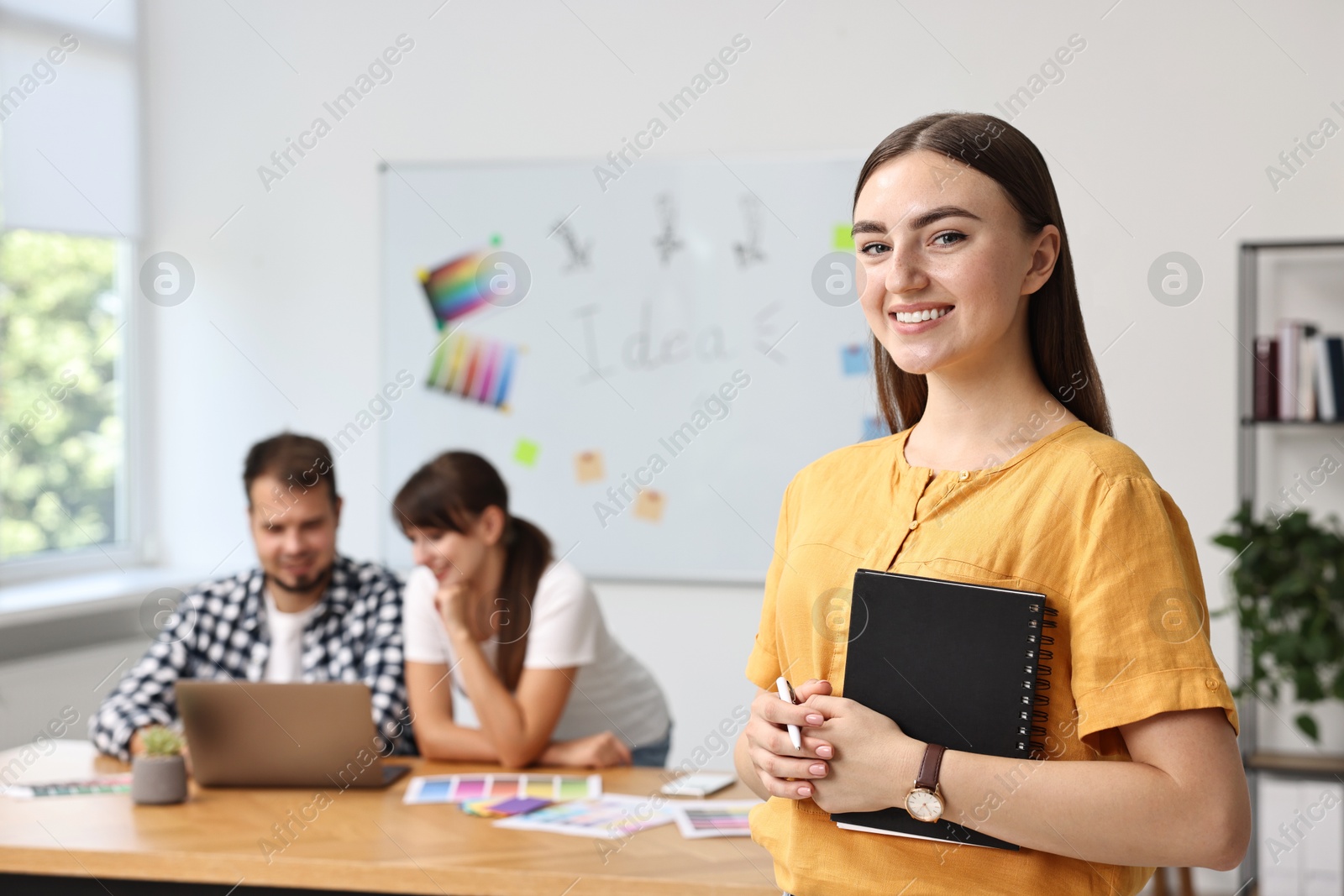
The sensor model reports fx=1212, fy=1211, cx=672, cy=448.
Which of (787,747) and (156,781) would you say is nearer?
(787,747)

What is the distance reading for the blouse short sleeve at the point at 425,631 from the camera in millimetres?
2562

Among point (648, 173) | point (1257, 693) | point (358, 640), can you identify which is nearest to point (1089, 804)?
point (358, 640)

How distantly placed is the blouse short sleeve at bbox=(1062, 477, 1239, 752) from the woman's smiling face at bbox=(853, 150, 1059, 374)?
189mm

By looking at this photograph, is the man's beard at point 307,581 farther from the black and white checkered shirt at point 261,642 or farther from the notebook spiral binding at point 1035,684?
the notebook spiral binding at point 1035,684

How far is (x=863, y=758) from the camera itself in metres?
1.05

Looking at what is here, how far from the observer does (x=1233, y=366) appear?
11.7ft

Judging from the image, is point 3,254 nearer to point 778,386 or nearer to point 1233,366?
point 778,386

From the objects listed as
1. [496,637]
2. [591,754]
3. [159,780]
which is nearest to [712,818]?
[591,754]

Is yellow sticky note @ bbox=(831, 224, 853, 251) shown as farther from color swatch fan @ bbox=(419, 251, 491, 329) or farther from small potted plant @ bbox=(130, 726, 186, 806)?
small potted plant @ bbox=(130, 726, 186, 806)

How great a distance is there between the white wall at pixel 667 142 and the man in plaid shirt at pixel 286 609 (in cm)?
145

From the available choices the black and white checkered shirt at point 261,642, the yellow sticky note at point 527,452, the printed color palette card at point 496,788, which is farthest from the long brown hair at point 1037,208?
the yellow sticky note at point 527,452

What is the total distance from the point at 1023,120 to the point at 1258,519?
4.52ft

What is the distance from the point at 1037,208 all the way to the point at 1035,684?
423 mm

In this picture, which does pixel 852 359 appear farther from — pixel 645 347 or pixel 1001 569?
pixel 1001 569
